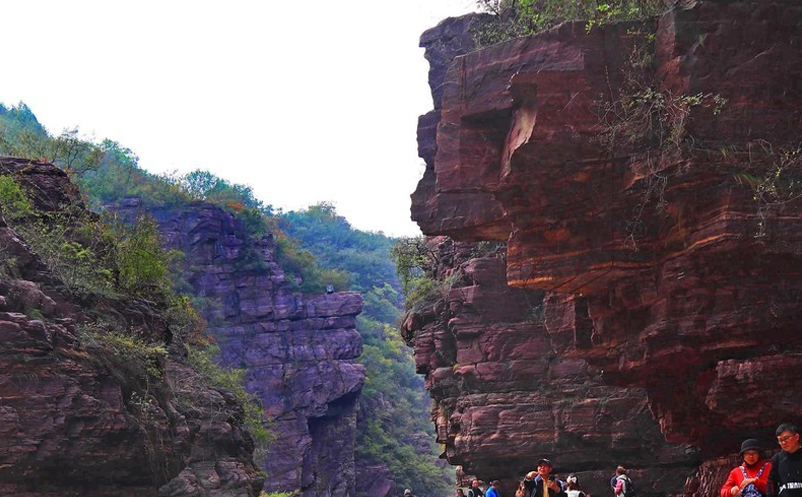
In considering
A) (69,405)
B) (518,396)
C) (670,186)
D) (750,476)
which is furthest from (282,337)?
(750,476)

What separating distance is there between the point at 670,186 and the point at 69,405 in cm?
1114

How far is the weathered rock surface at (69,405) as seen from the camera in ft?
48.4

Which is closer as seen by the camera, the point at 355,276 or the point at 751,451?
the point at 751,451

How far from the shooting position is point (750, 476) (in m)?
7.51

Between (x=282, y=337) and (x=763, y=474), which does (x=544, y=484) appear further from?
(x=282, y=337)

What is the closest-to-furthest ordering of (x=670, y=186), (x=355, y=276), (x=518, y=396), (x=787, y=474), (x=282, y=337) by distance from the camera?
(x=787, y=474)
(x=670, y=186)
(x=518, y=396)
(x=282, y=337)
(x=355, y=276)

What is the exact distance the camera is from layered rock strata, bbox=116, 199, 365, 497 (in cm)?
5425

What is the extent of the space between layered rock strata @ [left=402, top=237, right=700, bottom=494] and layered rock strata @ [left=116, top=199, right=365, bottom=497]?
28.3m

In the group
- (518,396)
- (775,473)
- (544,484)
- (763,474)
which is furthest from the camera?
(518,396)

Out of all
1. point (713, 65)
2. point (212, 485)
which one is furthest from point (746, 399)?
point (212, 485)

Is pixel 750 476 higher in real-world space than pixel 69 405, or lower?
lower

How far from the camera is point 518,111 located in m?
11.5

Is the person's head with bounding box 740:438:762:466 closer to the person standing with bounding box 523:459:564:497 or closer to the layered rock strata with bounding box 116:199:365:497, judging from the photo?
the person standing with bounding box 523:459:564:497

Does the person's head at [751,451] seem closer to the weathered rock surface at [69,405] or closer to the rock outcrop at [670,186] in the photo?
the rock outcrop at [670,186]
